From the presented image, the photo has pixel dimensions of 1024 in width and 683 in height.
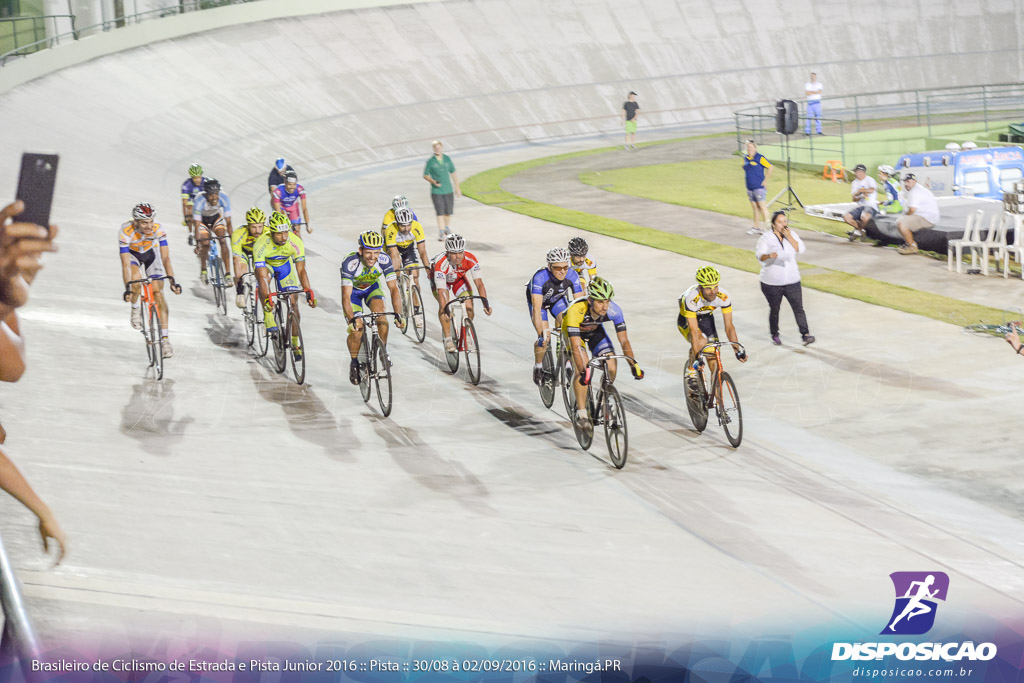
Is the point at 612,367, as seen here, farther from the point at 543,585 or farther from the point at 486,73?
the point at 486,73

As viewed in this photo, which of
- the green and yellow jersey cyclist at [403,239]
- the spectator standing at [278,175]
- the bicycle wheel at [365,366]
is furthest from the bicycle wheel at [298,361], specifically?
the spectator standing at [278,175]

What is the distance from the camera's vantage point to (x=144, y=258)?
1128cm

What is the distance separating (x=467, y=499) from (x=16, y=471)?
494 cm

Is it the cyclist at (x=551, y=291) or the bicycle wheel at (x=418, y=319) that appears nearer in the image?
the cyclist at (x=551, y=291)

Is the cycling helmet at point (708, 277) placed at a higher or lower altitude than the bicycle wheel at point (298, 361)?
A: higher

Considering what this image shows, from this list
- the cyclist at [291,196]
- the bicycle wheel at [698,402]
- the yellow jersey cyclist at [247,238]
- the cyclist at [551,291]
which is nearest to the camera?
the bicycle wheel at [698,402]

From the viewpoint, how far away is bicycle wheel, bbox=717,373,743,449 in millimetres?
9148

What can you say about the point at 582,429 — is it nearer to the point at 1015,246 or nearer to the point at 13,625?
the point at 13,625

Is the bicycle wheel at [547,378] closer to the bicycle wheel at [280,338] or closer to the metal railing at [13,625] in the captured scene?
the bicycle wheel at [280,338]

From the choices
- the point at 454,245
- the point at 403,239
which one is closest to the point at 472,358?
the point at 454,245

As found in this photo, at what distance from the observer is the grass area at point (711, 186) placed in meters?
21.6

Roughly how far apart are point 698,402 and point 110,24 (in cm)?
2257

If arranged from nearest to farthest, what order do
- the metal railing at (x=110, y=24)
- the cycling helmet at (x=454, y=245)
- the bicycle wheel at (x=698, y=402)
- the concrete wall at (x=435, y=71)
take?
1. the bicycle wheel at (x=698, y=402)
2. the cycling helmet at (x=454, y=245)
3. the metal railing at (x=110, y=24)
4. the concrete wall at (x=435, y=71)

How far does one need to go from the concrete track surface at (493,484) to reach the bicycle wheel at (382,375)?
0.16 m
